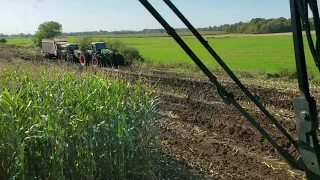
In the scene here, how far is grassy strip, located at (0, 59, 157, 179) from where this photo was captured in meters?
3.62

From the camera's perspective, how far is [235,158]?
18.8 ft

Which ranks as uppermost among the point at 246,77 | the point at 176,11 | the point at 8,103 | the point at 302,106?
the point at 176,11

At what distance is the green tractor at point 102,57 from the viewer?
836 inches

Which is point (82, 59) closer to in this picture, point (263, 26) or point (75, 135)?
point (75, 135)

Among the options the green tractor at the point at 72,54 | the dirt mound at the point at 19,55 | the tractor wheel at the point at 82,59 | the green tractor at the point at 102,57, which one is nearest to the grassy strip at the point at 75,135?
the green tractor at the point at 102,57

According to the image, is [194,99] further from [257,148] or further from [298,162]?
[298,162]

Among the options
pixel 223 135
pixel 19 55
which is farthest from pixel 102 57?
pixel 223 135

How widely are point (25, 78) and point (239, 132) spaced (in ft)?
13.1

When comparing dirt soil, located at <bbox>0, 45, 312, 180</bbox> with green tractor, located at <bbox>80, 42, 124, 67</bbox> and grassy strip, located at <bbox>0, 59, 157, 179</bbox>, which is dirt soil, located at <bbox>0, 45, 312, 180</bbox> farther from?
green tractor, located at <bbox>80, 42, 124, 67</bbox>

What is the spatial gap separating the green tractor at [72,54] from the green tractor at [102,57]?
82 centimetres

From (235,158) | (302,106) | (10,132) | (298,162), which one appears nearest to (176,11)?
(302,106)

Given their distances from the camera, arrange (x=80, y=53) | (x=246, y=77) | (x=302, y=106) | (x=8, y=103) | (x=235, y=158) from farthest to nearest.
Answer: (x=80, y=53), (x=246, y=77), (x=235, y=158), (x=8, y=103), (x=302, y=106)

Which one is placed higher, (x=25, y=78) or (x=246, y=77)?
(x=25, y=78)

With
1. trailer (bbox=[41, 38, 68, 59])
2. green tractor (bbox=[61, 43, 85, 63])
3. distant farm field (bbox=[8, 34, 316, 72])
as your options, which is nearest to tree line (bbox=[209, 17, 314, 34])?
distant farm field (bbox=[8, 34, 316, 72])
